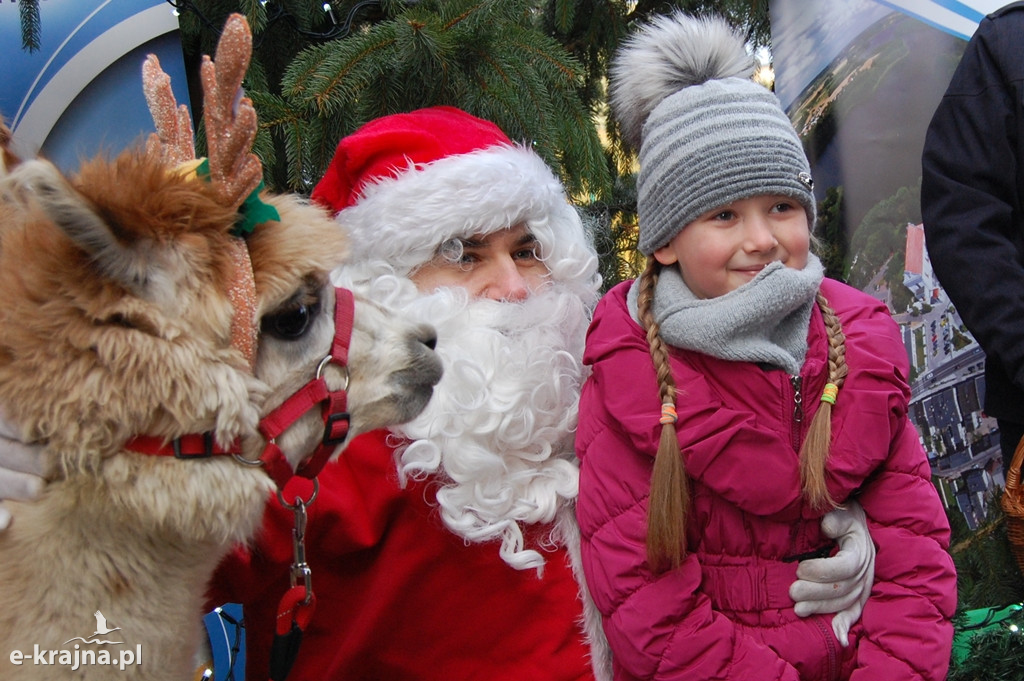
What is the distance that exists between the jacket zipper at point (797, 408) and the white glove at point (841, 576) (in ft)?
0.58

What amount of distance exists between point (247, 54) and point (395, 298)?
1040mm

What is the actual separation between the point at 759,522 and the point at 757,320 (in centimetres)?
44

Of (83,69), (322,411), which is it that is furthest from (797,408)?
(83,69)

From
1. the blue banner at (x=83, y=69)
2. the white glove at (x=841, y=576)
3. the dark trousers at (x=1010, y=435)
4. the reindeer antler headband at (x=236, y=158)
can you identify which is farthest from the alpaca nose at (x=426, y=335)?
the dark trousers at (x=1010, y=435)

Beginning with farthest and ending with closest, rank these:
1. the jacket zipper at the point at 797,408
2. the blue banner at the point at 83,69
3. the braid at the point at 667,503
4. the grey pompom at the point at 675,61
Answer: the blue banner at the point at 83,69 → the grey pompom at the point at 675,61 → the jacket zipper at the point at 797,408 → the braid at the point at 667,503

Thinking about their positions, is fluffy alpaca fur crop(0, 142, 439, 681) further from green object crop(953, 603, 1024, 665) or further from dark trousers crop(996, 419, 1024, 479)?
green object crop(953, 603, 1024, 665)

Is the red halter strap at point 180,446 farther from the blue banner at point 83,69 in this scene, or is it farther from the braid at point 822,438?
the blue banner at point 83,69

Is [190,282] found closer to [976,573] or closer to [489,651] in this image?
[489,651]

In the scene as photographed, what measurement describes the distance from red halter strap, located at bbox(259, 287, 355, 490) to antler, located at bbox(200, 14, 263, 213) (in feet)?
Result: 0.97

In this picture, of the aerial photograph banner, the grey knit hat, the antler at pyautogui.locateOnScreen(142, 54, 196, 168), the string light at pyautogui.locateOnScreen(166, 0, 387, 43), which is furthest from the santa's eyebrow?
the aerial photograph banner

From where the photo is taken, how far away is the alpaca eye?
1.35 m

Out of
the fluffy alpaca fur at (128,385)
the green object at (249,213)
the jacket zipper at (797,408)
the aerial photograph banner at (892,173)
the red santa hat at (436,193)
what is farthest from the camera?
the aerial photograph banner at (892,173)

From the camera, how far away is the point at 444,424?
6.52 feet

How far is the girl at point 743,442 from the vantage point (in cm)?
160
